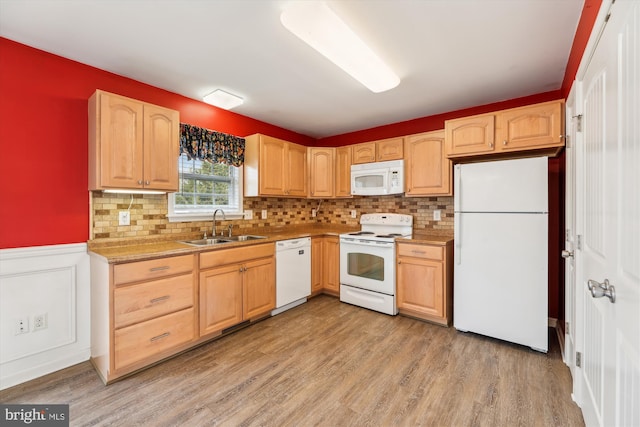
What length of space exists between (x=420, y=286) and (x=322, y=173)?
6.72 ft

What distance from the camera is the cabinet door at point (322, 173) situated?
403 centimetres

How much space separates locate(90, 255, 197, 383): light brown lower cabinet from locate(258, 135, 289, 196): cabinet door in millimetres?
1390

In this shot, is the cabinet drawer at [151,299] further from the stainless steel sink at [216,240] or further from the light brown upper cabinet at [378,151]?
Result: the light brown upper cabinet at [378,151]

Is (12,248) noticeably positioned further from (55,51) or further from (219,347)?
(219,347)

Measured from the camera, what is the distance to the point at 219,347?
7.99 feet

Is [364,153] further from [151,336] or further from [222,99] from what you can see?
[151,336]

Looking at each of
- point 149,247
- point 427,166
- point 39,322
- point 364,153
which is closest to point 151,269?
point 149,247

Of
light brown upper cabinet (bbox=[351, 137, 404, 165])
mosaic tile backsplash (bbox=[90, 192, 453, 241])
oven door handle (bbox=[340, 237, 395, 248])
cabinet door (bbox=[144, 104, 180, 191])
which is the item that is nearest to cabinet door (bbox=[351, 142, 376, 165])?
light brown upper cabinet (bbox=[351, 137, 404, 165])

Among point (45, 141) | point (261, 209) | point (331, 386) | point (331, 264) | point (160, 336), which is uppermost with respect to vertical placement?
point (45, 141)

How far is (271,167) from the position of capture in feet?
11.4

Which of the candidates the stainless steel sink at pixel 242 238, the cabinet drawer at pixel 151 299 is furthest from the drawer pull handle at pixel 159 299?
the stainless steel sink at pixel 242 238

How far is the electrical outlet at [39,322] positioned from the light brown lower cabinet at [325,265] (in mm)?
2516

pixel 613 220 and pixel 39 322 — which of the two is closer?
pixel 613 220

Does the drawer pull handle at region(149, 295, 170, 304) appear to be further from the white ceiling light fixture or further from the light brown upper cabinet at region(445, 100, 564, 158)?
the light brown upper cabinet at region(445, 100, 564, 158)
